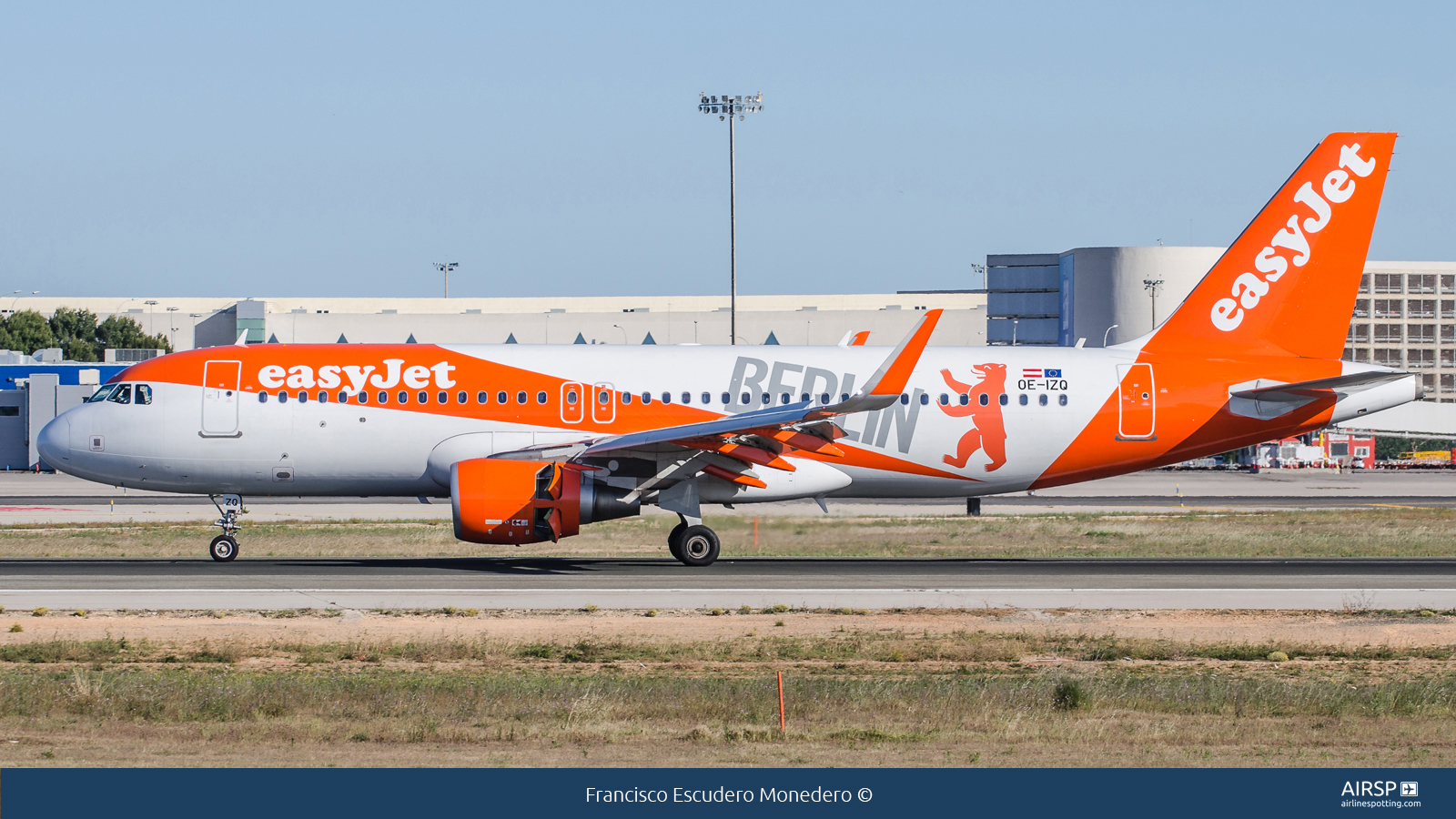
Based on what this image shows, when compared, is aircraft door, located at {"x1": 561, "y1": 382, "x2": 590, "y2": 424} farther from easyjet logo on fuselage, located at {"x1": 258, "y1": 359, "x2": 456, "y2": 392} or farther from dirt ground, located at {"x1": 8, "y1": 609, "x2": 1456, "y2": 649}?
dirt ground, located at {"x1": 8, "y1": 609, "x2": 1456, "y2": 649}

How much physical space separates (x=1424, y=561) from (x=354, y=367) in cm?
2303

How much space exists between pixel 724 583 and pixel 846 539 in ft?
24.1

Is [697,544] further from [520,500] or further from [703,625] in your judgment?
[703,625]

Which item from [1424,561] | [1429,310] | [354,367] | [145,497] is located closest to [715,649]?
[354,367]

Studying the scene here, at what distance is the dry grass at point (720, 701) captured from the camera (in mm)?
12477

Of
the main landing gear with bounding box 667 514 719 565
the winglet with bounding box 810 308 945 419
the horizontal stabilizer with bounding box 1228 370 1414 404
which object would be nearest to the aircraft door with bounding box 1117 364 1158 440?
the horizontal stabilizer with bounding box 1228 370 1414 404

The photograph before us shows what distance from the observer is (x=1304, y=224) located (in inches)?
1191

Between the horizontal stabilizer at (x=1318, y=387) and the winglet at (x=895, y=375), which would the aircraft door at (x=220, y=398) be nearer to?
the winglet at (x=895, y=375)

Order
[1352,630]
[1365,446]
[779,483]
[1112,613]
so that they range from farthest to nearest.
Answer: [1365,446]
[779,483]
[1112,613]
[1352,630]

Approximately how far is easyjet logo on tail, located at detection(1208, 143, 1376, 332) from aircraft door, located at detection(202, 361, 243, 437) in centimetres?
2182

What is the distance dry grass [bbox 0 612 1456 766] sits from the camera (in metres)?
12.5

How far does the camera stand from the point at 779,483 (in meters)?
28.4

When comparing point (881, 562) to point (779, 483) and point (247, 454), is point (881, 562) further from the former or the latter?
point (247, 454)

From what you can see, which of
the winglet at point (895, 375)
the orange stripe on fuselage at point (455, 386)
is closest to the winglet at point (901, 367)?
the winglet at point (895, 375)
